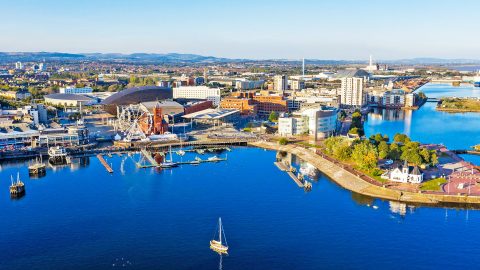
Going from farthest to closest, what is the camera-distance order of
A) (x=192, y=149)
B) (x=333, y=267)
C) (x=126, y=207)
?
(x=192, y=149) < (x=126, y=207) < (x=333, y=267)

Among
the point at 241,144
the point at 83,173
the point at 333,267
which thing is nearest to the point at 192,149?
the point at 241,144

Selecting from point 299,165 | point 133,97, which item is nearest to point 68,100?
point 133,97

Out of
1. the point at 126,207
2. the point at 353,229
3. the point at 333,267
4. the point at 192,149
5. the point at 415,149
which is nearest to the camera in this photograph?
the point at 333,267

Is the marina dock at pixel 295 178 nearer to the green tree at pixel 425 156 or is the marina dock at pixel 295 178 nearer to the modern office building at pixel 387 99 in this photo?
the green tree at pixel 425 156

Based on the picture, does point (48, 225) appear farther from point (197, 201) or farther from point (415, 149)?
point (415, 149)

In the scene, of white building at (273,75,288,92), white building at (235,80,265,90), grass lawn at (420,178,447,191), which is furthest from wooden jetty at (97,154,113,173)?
white building at (235,80,265,90)

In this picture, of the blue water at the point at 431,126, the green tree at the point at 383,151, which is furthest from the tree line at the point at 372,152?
the blue water at the point at 431,126

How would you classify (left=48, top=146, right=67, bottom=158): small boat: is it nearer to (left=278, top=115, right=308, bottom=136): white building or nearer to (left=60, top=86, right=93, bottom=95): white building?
(left=278, top=115, right=308, bottom=136): white building
